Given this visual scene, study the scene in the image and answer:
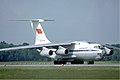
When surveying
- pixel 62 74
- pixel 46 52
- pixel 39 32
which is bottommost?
pixel 62 74

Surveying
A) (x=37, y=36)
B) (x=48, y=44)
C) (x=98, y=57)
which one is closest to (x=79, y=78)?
(x=98, y=57)

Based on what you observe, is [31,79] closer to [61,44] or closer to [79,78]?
[79,78]

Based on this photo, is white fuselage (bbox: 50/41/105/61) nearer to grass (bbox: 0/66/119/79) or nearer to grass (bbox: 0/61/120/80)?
grass (bbox: 0/61/120/80)

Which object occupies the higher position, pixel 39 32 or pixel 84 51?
pixel 39 32

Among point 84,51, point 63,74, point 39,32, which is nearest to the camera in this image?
point 63,74

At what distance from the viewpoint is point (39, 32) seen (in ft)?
235

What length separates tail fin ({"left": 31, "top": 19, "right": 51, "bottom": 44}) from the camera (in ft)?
233

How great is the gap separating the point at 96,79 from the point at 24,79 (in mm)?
4562

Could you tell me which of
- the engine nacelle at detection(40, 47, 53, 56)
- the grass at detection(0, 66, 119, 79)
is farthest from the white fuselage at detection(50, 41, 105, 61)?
the grass at detection(0, 66, 119, 79)

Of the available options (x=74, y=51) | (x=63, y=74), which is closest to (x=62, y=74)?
(x=63, y=74)

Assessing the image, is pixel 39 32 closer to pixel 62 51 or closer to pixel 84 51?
pixel 62 51

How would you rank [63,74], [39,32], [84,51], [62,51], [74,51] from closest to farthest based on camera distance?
[63,74]
[84,51]
[62,51]
[74,51]
[39,32]

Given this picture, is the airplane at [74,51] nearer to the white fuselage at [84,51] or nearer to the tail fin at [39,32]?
the white fuselage at [84,51]

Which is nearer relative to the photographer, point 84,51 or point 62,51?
point 84,51
